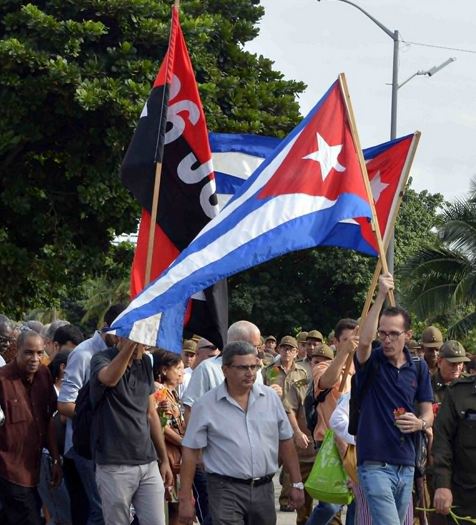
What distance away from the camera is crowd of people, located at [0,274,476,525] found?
7.71m

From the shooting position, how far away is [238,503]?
7.61 m

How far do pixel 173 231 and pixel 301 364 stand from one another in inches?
193

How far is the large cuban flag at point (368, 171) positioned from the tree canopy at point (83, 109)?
9.52m

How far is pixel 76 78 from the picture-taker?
19.6 metres

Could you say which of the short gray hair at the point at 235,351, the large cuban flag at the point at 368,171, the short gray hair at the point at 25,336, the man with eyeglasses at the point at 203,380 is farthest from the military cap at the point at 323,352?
the short gray hair at the point at 235,351

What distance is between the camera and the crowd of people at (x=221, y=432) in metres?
7.71

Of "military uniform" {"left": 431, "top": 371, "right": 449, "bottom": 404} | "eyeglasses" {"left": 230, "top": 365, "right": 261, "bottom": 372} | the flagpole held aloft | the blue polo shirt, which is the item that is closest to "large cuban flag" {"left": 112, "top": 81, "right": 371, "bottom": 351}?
the flagpole held aloft

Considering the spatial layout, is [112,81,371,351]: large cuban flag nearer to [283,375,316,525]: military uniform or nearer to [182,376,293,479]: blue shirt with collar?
[182,376,293,479]: blue shirt with collar

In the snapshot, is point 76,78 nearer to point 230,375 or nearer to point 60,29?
point 60,29

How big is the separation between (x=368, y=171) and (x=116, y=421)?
2.62 metres

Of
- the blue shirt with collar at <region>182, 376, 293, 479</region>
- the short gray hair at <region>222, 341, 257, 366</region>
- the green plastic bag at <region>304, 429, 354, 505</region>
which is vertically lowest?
the green plastic bag at <region>304, 429, 354, 505</region>

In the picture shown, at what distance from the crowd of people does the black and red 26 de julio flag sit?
0.42 metres

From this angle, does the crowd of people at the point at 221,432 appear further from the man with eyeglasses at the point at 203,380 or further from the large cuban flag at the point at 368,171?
the large cuban flag at the point at 368,171

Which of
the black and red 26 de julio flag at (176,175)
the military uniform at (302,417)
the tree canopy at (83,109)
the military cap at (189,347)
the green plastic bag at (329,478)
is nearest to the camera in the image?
the green plastic bag at (329,478)
